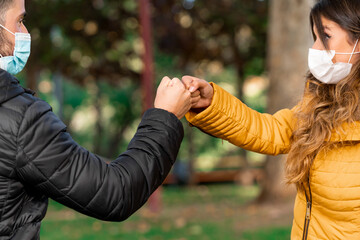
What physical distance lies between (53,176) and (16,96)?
33 cm

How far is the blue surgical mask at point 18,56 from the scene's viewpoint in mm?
2074

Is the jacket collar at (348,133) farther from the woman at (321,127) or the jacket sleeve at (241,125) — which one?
the jacket sleeve at (241,125)

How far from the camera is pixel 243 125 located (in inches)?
108

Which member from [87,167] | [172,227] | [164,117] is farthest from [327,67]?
[172,227]

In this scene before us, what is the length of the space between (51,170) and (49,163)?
3cm

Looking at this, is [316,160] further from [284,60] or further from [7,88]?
[284,60]

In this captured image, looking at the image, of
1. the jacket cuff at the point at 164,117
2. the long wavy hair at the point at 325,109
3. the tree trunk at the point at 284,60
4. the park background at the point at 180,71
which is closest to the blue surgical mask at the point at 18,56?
the jacket cuff at the point at 164,117

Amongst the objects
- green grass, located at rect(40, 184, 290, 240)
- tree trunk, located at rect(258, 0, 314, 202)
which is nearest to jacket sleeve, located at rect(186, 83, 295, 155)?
green grass, located at rect(40, 184, 290, 240)

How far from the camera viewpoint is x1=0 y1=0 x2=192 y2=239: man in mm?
1831

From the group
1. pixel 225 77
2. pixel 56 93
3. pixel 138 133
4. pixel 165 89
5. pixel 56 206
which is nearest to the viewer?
pixel 138 133

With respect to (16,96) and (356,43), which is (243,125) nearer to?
(356,43)

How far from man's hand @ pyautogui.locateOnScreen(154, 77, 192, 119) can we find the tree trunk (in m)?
6.94

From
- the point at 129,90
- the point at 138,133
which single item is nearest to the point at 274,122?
the point at 138,133

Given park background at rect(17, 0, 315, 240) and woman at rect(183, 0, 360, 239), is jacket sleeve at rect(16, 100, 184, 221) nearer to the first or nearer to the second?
woman at rect(183, 0, 360, 239)
